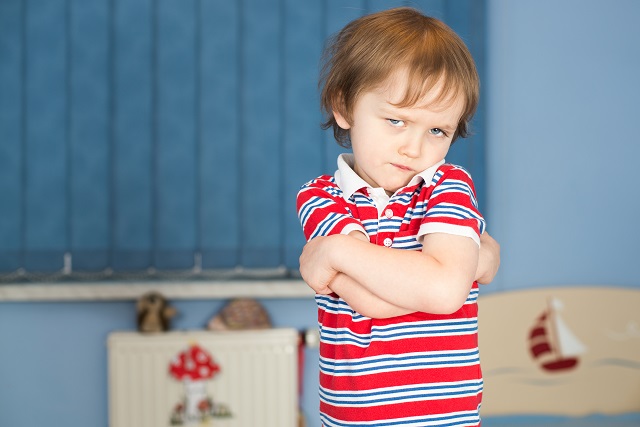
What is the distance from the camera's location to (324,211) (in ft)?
3.11

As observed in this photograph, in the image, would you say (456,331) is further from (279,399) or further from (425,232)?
(279,399)

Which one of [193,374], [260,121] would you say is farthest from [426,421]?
[260,121]

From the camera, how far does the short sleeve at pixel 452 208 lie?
875 millimetres

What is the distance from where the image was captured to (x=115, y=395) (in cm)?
236

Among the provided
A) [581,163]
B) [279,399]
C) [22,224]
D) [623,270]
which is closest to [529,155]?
[581,163]

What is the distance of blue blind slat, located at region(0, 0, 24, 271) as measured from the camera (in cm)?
242

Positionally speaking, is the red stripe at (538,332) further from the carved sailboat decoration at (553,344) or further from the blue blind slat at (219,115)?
the blue blind slat at (219,115)

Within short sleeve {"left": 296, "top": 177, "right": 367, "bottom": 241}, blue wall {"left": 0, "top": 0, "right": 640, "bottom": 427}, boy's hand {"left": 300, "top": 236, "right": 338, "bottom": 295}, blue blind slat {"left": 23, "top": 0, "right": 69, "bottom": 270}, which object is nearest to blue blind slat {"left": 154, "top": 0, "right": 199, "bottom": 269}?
blue blind slat {"left": 23, "top": 0, "right": 69, "bottom": 270}

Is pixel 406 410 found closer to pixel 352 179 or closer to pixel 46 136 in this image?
pixel 352 179

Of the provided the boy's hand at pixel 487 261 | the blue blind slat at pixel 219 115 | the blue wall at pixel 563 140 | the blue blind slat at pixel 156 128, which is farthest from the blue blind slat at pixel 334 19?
the boy's hand at pixel 487 261

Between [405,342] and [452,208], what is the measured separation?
6.9 inches

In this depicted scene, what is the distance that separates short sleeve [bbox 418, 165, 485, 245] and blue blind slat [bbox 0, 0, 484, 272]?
5.18 ft

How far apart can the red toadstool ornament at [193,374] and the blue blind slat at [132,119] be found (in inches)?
→ 16.9

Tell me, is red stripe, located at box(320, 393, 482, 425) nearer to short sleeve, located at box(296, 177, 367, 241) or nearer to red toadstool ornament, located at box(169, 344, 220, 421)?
short sleeve, located at box(296, 177, 367, 241)
